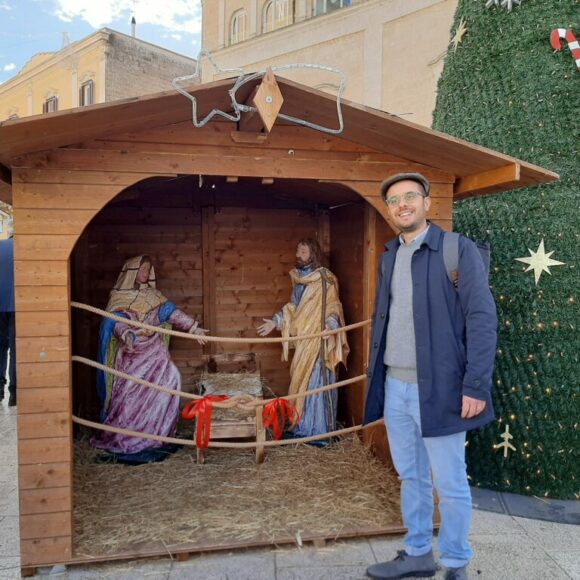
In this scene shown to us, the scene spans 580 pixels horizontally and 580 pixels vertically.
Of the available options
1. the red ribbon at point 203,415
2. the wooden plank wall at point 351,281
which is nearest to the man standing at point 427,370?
the red ribbon at point 203,415

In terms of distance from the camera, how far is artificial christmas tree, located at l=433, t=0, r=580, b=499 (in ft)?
14.0

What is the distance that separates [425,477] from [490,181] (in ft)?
6.09

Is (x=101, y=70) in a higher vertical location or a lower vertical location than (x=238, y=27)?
lower

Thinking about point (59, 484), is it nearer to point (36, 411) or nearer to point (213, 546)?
point (36, 411)

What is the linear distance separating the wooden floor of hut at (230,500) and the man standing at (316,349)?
0.26 metres

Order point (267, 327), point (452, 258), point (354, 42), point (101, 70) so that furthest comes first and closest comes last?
point (101, 70), point (354, 42), point (267, 327), point (452, 258)

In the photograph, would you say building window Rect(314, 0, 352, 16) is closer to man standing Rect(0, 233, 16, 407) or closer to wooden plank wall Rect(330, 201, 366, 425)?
wooden plank wall Rect(330, 201, 366, 425)

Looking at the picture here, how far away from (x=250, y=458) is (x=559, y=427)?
2.51m

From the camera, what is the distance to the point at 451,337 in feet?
9.09

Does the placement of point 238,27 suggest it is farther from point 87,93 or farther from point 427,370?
point 427,370

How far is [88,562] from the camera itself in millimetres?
3244

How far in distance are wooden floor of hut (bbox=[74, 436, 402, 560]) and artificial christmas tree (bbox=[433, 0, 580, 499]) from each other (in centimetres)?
108

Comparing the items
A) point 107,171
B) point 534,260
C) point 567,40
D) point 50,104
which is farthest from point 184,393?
point 50,104

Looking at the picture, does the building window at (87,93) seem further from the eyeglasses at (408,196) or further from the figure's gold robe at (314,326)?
the eyeglasses at (408,196)
